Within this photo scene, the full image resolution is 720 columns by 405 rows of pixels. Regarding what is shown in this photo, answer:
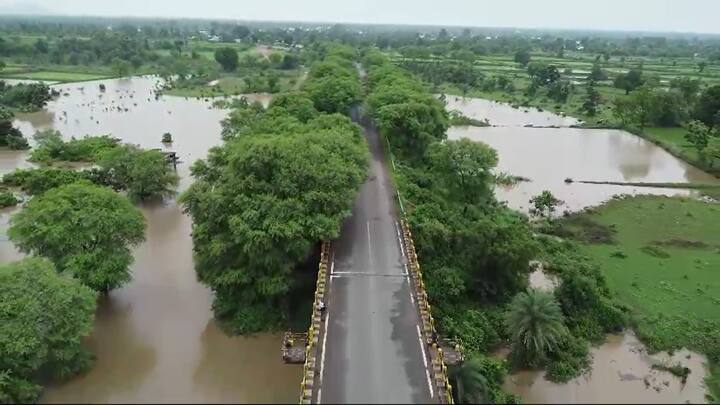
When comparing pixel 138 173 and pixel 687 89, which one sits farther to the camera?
pixel 687 89

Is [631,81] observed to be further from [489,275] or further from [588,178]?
[489,275]

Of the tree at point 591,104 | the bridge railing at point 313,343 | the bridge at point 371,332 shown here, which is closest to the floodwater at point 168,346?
the bridge at point 371,332

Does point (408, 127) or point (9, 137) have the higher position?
point (408, 127)

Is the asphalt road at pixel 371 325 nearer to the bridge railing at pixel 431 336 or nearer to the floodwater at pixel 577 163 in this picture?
the bridge railing at pixel 431 336

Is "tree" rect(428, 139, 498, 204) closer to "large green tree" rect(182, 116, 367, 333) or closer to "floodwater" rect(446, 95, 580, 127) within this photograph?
"large green tree" rect(182, 116, 367, 333)

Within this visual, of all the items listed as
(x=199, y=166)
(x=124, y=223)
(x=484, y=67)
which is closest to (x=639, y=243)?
(x=199, y=166)

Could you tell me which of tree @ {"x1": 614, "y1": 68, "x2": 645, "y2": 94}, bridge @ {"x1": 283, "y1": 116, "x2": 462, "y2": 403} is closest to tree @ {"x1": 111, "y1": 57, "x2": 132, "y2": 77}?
tree @ {"x1": 614, "y1": 68, "x2": 645, "y2": 94}

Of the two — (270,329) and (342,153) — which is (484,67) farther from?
(270,329)

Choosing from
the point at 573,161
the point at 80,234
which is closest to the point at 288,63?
the point at 573,161
